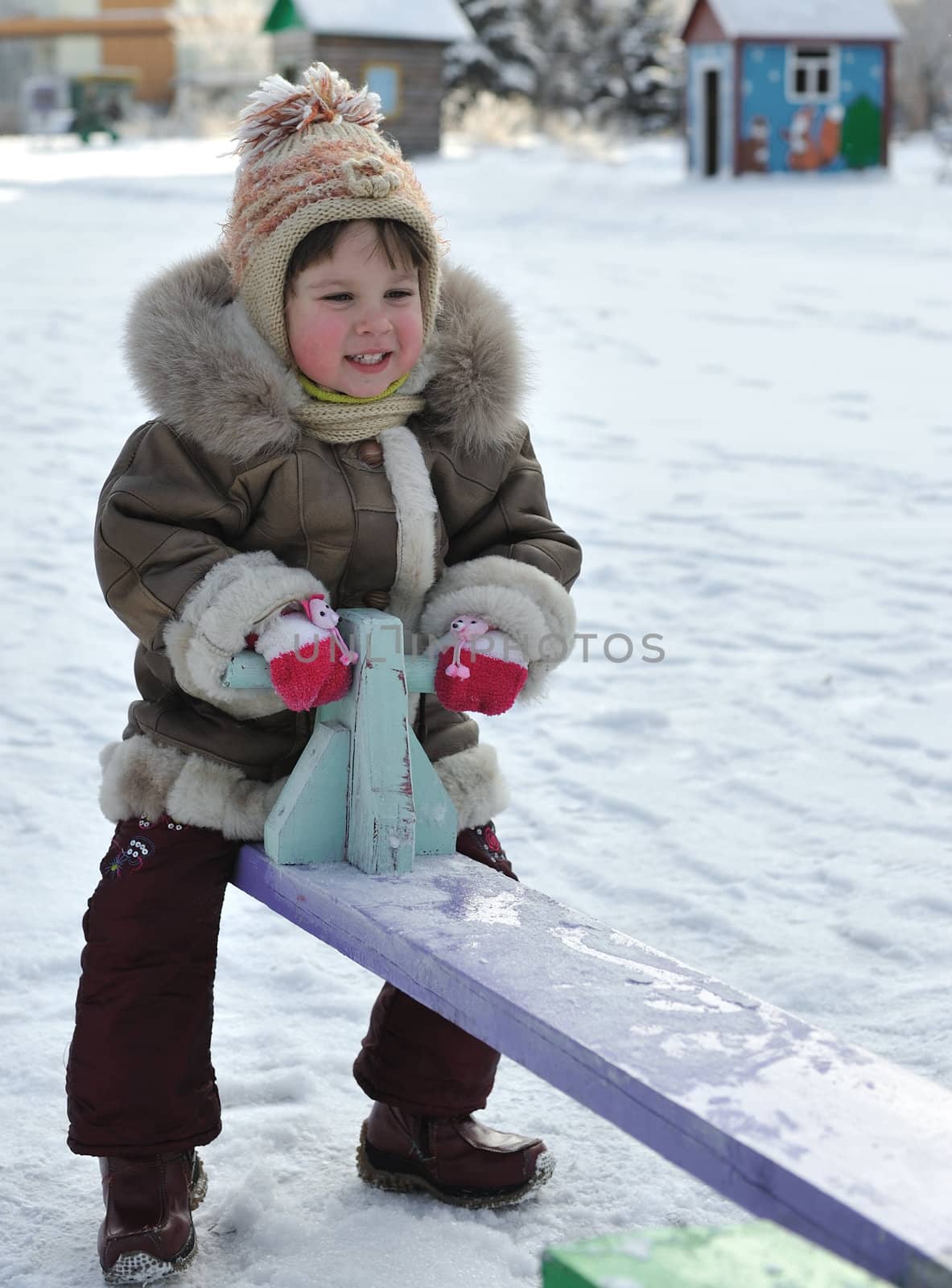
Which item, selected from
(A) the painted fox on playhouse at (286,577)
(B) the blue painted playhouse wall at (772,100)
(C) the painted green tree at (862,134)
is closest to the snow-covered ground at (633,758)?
(A) the painted fox on playhouse at (286,577)

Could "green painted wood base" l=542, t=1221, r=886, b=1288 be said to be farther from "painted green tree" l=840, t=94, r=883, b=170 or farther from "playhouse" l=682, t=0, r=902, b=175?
"painted green tree" l=840, t=94, r=883, b=170

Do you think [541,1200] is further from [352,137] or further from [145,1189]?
[352,137]

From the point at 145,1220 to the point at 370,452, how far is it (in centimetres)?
100

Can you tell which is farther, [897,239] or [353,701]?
[897,239]

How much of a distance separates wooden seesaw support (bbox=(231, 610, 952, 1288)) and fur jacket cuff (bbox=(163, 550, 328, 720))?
0.04m

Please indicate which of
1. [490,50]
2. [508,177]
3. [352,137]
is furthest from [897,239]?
[490,50]

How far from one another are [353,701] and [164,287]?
24.7 inches

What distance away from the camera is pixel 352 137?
2162mm

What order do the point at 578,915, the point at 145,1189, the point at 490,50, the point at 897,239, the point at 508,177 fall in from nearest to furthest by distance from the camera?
1. the point at 578,915
2. the point at 145,1189
3. the point at 897,239
4. the point at 508,177
5. the point at 490,50

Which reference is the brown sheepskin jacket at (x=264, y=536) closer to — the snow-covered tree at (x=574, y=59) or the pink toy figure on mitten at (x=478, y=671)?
the pink toy figure on mitten at (x=478, y=671)

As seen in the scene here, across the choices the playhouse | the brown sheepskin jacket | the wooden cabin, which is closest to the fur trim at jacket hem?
the brown sheepskin jacket

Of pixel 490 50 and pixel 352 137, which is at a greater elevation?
pixel 490 50

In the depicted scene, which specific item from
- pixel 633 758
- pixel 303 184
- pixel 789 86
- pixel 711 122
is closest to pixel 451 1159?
pixel 303 184

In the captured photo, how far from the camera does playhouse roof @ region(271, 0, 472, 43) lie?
21766mm
